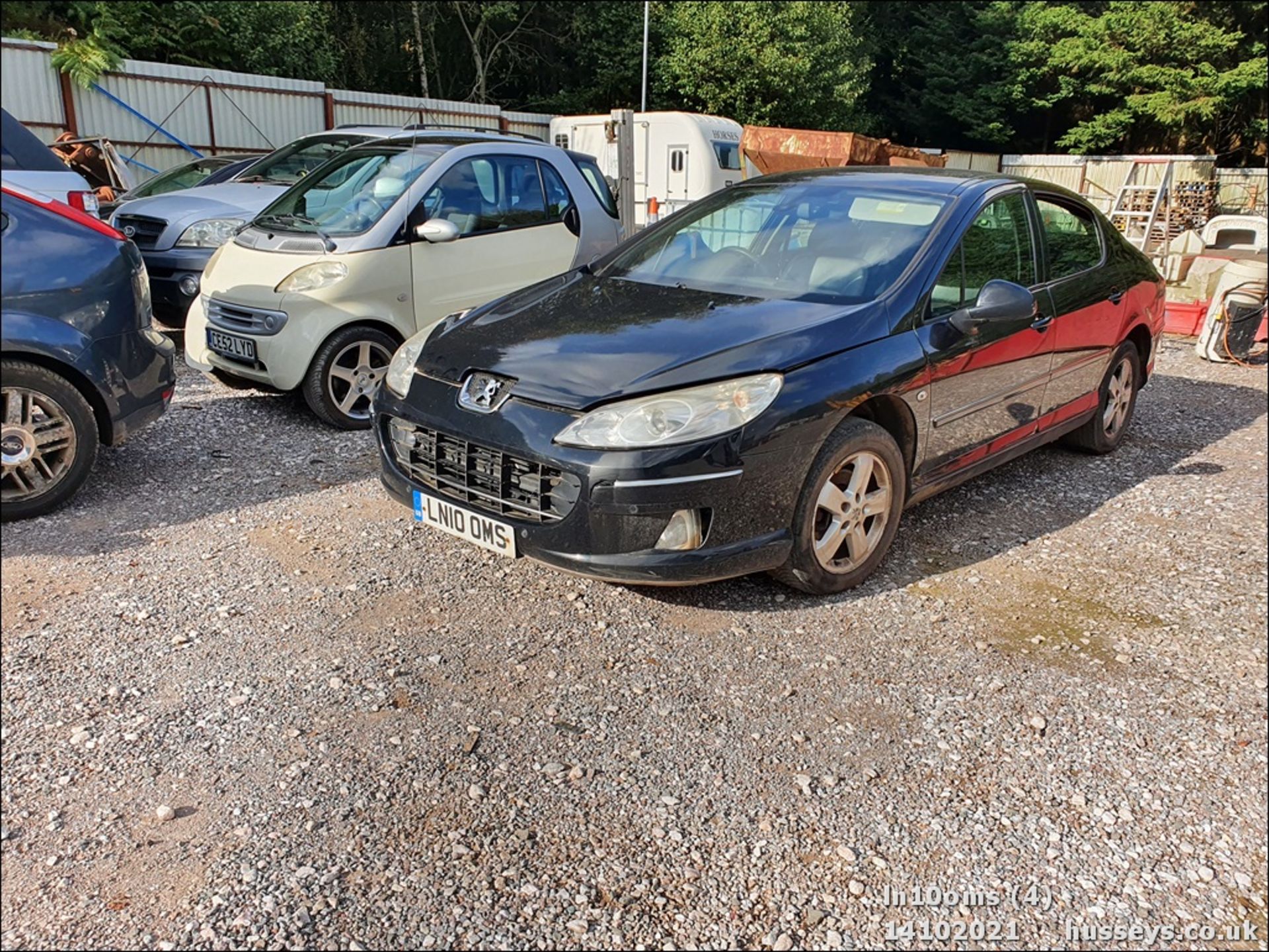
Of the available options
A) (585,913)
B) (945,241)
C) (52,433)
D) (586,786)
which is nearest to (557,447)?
(586,786)

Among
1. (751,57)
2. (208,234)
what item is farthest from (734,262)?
(751,57)

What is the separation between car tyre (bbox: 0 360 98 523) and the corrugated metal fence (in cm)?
103

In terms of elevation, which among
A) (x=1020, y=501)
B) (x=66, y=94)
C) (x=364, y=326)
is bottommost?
(x=1020, y=501)

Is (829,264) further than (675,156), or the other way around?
(675,156)

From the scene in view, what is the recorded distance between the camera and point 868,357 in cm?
375

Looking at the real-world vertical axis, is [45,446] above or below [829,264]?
below

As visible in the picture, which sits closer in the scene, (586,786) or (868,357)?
(586,786)

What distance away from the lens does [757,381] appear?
3.44 metres

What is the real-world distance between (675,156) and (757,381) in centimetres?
1564

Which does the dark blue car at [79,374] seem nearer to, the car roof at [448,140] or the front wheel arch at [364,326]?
the front wheel arch at [364,326]

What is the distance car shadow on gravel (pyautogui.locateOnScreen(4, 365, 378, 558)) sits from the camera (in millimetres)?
4188

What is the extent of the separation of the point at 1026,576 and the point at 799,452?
137cm

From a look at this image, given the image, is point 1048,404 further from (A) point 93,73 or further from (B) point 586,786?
(A) point 93,73

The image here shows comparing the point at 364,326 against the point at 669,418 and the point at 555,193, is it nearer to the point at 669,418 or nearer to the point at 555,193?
the point at 555,193
